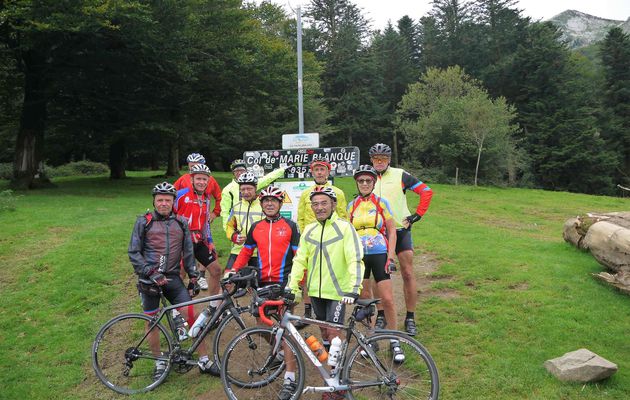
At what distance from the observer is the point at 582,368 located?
4688mm

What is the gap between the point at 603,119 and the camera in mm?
46281

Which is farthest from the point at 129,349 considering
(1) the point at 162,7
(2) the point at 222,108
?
(2) the point at 222,108

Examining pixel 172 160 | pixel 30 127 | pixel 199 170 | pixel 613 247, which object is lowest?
pixel 613 247

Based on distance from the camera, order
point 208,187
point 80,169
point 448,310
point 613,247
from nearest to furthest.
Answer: point 448,310 → point 208,187 → point 613,247 → point 80,169

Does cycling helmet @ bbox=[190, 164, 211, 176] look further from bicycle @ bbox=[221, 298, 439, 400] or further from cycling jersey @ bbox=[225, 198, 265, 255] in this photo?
bicycle @ bbox=[221, 298, 439, 400]

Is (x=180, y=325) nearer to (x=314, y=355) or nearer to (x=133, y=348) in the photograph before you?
(x=133, y=348)

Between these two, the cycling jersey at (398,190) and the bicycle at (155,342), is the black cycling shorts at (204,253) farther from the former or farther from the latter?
the cycling jersey at (398,190)

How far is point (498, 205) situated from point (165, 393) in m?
20.7

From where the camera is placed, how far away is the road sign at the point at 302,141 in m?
9.49

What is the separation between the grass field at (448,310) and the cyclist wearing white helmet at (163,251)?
2.90 ft

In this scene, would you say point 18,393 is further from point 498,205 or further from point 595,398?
point 498,205

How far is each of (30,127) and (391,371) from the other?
21521mm

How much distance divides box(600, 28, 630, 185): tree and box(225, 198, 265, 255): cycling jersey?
48561mm

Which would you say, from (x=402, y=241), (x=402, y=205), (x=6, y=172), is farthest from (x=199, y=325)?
(x=6, y=172)
